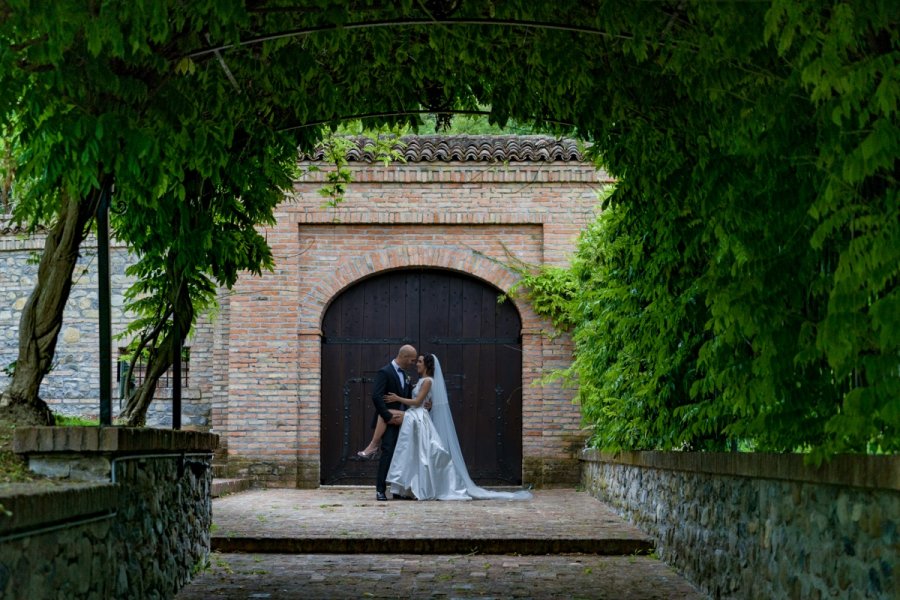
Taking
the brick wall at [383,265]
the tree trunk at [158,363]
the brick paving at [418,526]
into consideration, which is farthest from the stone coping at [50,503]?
the brick wall at [383,265]

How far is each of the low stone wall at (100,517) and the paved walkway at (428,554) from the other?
51 cm

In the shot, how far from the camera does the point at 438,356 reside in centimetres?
1491

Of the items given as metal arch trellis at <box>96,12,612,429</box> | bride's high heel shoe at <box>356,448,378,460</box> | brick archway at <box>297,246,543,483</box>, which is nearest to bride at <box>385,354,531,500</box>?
bride's high heel shoe at <box>356,448,378,460</box>

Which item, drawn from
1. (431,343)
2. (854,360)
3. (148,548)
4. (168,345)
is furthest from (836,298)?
(431,343)

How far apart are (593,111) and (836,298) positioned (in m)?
3.06

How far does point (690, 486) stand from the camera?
7.13 metres

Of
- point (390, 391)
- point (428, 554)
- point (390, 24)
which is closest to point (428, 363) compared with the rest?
point (390, 391)

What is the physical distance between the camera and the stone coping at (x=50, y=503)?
366 centimetres

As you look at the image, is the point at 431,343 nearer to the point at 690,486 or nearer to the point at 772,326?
the point at 690,486

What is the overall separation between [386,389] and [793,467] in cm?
931

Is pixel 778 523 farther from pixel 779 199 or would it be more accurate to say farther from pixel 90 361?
pixel 90 361

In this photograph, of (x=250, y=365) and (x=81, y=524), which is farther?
(x=250, y=365)

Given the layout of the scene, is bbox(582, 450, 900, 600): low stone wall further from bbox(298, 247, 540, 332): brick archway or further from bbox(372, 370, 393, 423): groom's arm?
bbox(298, 247, 540, 332): brick archway

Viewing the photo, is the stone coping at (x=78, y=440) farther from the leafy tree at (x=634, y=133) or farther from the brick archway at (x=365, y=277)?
the brick archway at (x=365, y=277)
